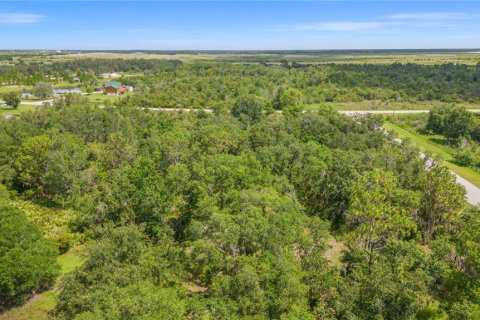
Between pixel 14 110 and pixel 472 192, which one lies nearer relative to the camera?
pixel 472 192

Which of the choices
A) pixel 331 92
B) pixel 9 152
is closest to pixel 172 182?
pixel 9 152

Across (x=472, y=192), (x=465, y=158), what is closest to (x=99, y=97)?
(x=465, y=158)

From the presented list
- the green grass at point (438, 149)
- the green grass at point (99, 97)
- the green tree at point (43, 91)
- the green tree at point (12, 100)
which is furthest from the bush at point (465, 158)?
the green tree at point (43, 91)

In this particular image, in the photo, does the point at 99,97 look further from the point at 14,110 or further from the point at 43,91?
the point at 14,110

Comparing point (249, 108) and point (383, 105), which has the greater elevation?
point (249, 108)

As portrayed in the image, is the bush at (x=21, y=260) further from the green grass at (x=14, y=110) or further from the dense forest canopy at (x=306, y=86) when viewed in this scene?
the green grass at (x=14, y=110)

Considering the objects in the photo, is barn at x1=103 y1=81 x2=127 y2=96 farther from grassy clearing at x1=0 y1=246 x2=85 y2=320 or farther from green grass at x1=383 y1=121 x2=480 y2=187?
grassy clearing at x1=0 y1=246 x2=85 y2=320

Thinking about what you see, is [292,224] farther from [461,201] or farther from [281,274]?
[461,201]
